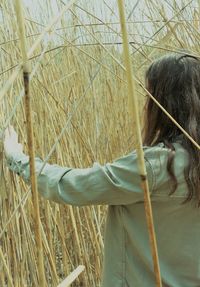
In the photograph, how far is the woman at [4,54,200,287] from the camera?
2.40 feet

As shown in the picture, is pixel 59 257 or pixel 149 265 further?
pixel 59 257

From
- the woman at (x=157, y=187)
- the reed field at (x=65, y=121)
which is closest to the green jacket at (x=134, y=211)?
the woman at (x=157, y=187)

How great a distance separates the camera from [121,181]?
2.41ft

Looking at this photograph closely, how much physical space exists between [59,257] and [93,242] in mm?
302

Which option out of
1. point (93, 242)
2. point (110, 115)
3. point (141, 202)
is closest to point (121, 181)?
point (141, 202)

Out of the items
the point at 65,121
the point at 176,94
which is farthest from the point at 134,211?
the point at 65,121

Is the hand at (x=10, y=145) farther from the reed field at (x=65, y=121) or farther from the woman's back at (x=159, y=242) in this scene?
the woman's back at (x=159, y=242)

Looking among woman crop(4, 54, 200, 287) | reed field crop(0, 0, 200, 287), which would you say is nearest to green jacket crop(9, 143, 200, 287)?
woman crop(4, 54, 200, 287)

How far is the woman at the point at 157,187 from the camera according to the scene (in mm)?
731

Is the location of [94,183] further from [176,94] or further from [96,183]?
[176,94]

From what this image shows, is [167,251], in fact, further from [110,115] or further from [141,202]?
[110,115]

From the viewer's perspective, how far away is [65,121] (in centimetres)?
124

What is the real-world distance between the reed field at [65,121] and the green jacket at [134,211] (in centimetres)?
12

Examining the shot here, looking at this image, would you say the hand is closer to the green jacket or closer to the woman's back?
the green jacket
